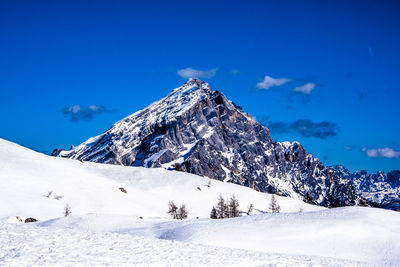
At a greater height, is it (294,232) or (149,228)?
(149,228)

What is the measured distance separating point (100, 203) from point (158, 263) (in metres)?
56.3

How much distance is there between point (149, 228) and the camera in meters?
37.9

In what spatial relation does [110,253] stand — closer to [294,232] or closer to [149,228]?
[149,228]

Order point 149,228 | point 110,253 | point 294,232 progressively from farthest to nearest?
point 149,228 → point 294,232 → point 110,253

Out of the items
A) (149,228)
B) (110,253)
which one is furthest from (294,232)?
(110,253)

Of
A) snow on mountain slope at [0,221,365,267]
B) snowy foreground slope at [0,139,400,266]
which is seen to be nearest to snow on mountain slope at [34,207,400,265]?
A: snowy foreground slope at [0,139,400,266]

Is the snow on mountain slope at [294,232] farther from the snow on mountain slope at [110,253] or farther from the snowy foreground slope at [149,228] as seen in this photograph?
the snow on mountain slope at [110,253]

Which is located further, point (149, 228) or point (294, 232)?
point (149, 228)

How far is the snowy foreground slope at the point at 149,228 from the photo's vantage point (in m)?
17.7

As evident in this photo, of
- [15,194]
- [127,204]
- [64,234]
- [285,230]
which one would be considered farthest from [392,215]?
[15,194]

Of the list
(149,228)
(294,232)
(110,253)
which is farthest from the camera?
(149,228)

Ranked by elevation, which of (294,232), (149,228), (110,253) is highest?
(149,228)

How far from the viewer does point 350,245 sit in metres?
34.8

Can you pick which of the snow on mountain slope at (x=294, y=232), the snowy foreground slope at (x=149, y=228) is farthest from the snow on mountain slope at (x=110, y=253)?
the snow on mountain slope at (x=294, y=232)
